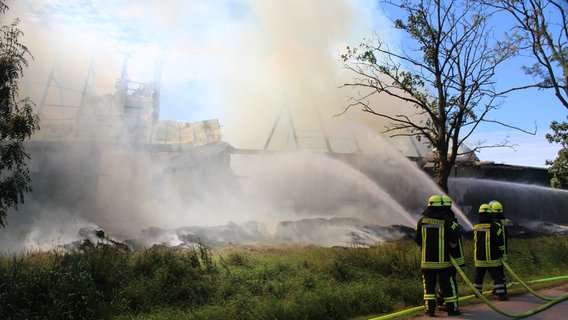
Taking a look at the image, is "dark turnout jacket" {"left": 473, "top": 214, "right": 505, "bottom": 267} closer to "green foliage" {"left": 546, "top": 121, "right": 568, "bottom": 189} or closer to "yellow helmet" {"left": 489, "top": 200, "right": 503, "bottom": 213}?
"yellow helmet" {"left": 489, "top": 200, "right": 503, "bottom": 213}

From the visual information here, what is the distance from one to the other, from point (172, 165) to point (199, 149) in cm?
131

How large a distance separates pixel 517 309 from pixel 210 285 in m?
4.66

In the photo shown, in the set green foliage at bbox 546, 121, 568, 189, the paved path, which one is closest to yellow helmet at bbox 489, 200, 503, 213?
the paved path

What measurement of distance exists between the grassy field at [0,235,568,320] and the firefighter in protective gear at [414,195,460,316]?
77 cm

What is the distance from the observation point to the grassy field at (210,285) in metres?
5.29

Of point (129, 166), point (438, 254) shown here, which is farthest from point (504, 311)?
point (129, 166)

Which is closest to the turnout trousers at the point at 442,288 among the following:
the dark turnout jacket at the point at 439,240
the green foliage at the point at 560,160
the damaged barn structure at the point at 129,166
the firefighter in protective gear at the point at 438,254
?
the firefighter in protective gear at the point at 438,254

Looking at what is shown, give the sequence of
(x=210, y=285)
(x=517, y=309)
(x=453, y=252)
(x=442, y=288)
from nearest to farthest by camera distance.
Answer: (x=442, y=288), (x=453, y=252), (x=517, y=309), (x=210, y=285)

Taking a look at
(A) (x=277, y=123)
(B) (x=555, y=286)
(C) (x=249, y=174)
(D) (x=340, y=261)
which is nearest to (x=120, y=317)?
(D) (x=340, y=261)

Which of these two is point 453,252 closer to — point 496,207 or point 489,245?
point 489,245

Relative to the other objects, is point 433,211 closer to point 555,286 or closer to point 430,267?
point 430,267

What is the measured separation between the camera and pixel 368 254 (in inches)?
344

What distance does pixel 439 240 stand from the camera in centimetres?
600

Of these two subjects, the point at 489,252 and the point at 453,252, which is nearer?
the point at 453,252
